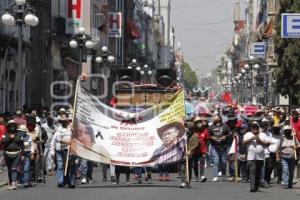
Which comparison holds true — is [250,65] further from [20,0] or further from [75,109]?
[75,109]

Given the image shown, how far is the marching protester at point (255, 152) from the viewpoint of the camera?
23.2 meters

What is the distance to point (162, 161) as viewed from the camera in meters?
24.6

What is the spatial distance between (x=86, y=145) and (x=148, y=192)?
301 cm

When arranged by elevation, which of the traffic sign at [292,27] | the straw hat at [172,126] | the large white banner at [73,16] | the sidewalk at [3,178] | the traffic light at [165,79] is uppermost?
the large white banner at [73,16]

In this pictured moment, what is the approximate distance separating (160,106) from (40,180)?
4073mm

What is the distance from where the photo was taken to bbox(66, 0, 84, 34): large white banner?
6825 centimetres

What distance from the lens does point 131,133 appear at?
24688 millimetres

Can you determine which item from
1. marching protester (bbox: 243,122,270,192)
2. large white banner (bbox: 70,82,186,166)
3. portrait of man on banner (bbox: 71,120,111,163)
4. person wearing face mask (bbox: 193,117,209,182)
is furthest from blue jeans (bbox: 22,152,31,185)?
marching protester (bbox: 243,122,270,192)

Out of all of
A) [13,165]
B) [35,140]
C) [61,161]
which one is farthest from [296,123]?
[13,165]

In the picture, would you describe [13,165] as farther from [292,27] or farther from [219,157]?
[292,27]

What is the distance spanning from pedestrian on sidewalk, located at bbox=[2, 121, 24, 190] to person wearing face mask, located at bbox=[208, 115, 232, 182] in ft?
20.5

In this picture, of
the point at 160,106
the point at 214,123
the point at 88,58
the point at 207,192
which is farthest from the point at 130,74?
the point at 88,58

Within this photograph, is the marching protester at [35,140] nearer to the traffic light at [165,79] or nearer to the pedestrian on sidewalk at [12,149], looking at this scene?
the pedestrian on sidewalk at [12,149]

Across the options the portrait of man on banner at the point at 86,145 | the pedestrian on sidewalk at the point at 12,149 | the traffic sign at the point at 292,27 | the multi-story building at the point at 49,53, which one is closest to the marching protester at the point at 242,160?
the traffic sign at the point at 292,27
